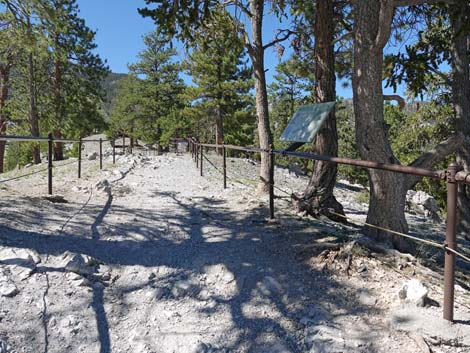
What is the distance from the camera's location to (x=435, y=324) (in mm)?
2357

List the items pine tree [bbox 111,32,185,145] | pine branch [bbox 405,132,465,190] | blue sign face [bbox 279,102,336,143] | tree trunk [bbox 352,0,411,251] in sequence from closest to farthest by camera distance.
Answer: tree trunk [bbox 352,0,411,251]
pine branch [bbox 405,132,465,190]
blue sign face [bbox 279,102,336,143]
pine tree [bbox 111,32,185,145]

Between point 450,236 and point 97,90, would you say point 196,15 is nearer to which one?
point 450,236

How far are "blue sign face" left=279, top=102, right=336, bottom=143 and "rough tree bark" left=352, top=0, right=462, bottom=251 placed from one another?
1.23ft

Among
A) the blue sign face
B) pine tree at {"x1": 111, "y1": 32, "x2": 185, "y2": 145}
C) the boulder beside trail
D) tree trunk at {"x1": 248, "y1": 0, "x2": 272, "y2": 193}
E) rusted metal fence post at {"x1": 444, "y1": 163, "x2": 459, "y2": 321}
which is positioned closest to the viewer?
rusted metal fence post at {"x1": 444, "y1": 163, "x2": 459, "y2": 321}

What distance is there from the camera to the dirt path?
7.88ft

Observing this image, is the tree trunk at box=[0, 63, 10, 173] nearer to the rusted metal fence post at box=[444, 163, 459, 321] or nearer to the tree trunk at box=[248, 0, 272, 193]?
the tree trunk at box=[248, 0, 272, 193]

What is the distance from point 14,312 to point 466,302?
3.28 metres

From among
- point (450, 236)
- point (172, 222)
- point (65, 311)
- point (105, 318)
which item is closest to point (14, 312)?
point (65, 311)

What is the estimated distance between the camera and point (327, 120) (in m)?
5.41

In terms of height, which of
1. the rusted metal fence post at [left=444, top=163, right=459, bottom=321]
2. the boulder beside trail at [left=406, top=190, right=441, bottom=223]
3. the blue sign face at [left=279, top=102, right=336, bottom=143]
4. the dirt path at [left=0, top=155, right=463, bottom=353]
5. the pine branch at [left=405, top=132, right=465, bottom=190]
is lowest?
the boulder beside trail at [left=406, top=190, right=441, bottom=223]

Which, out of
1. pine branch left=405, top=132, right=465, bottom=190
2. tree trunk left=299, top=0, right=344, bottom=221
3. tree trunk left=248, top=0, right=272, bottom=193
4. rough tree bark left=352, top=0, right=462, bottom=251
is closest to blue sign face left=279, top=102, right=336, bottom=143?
rough tree bark left=352, top=0, right=462, bottom=251

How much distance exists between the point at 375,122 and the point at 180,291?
270cm

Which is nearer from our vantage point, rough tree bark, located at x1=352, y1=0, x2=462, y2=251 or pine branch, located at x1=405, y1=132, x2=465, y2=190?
rough tree bark, located at x1=352, y1=0, x2=462, y2=251

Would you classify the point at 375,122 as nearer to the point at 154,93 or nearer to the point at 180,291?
the point at 180,291
